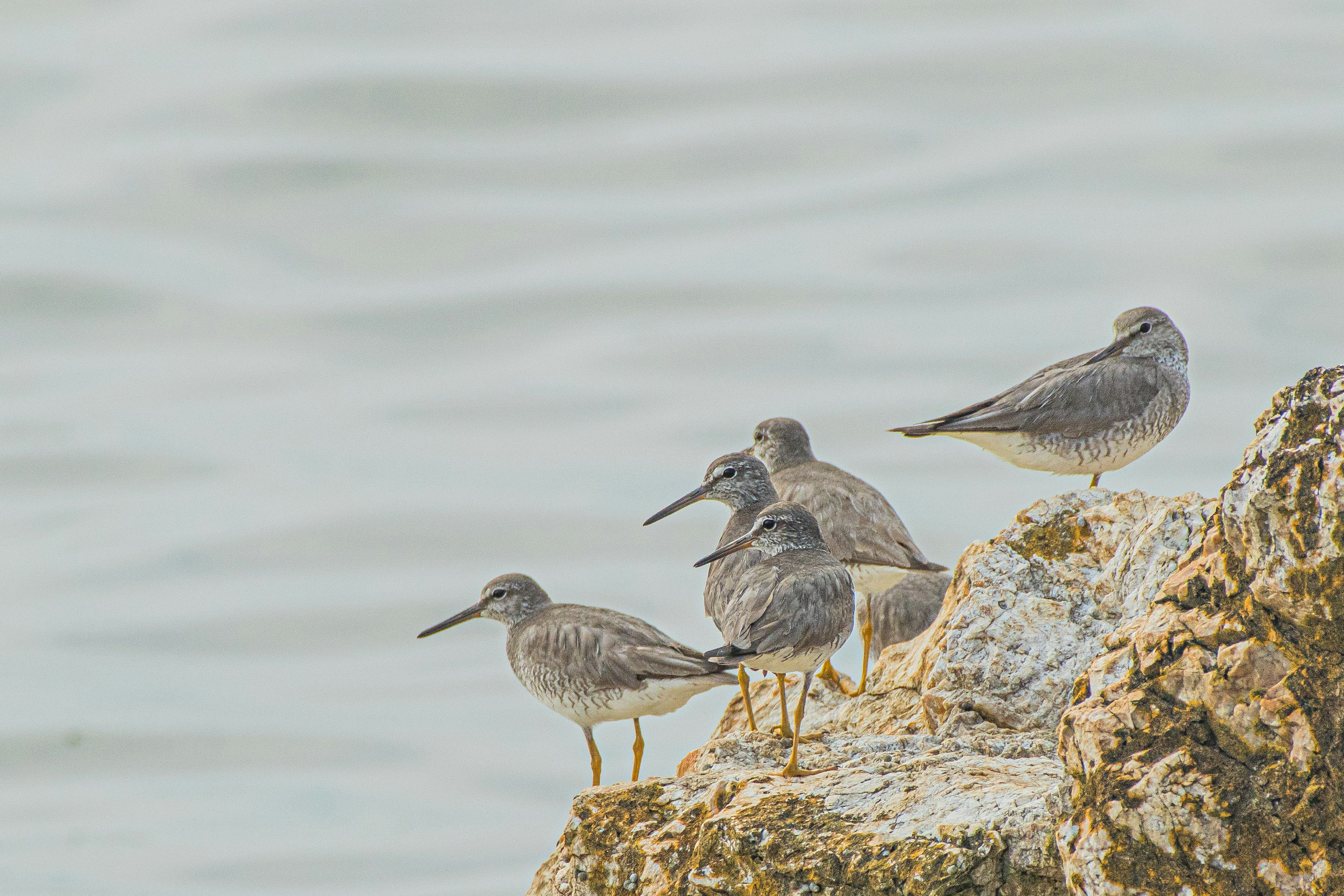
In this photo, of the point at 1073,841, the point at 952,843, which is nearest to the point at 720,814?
the point at 952,843

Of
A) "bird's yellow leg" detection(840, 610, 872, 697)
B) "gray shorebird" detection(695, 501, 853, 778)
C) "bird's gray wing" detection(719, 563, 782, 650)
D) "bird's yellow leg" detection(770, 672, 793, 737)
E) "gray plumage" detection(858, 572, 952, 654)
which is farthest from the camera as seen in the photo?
"gray plumage" detection(858, 572, 952, 654)

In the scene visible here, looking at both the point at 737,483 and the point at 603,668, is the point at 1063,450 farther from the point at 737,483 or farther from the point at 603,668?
the point at 603,668

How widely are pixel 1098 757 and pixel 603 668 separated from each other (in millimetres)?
4890

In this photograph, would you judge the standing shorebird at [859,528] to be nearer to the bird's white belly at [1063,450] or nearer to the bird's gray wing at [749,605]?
the bird's white belly at [1063,450]

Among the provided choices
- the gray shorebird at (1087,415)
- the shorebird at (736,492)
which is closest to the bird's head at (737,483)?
the shorebird at (736,492)

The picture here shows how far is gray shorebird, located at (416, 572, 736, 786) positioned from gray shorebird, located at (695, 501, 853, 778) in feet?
2.28

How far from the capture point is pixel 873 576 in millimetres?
10258

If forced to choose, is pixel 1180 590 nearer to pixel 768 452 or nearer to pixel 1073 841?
pixel 1073 841

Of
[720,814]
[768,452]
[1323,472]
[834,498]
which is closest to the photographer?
[1323,472]

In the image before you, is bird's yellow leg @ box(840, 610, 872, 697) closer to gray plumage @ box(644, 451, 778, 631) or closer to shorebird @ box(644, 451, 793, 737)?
shorebird @ box(644, 451, 793, 737)

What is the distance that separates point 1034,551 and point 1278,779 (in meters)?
4.11

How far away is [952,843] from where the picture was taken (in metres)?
5.09

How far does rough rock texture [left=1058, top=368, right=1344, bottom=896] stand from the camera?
4055 mm

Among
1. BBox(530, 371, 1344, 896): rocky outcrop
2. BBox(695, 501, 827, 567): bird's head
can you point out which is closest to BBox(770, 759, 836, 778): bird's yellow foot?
BBox(530, 371, 1344, 896): rocky outcrop
